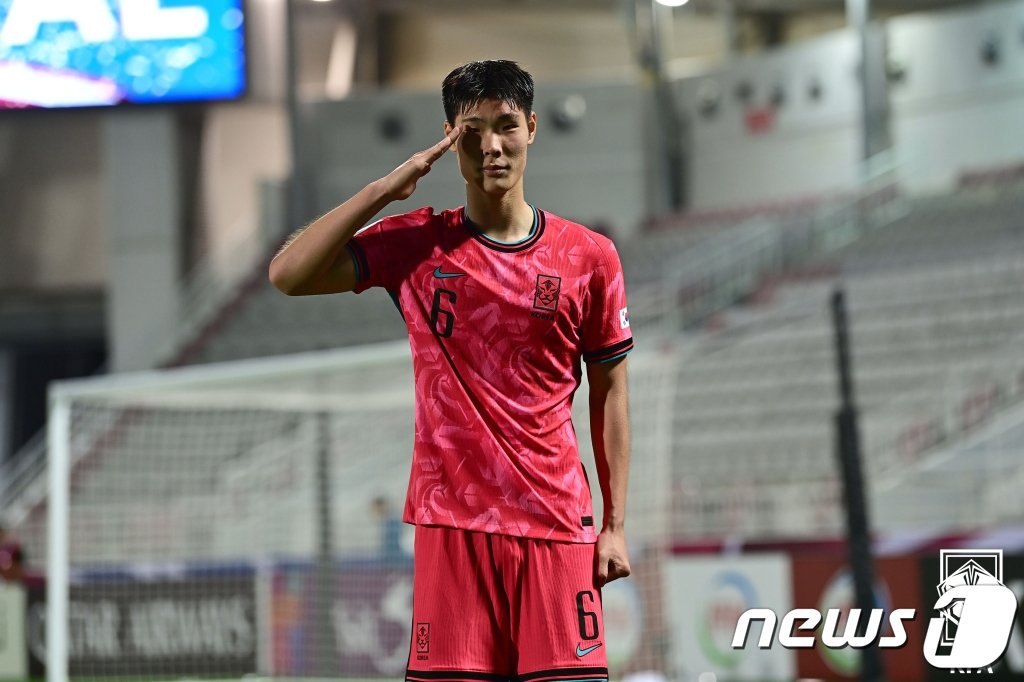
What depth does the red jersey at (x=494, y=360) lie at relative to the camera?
2506mm

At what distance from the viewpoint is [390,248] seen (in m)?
2.59

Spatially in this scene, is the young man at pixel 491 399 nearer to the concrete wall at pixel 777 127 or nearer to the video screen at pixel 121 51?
the video screen at pixel 121 51

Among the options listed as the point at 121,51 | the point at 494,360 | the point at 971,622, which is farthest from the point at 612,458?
the point at 121,51

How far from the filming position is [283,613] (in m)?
7.82

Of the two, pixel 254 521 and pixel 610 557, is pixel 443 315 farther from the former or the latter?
pixel 254 521

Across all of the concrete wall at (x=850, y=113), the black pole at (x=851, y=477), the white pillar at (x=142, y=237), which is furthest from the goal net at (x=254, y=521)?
the concrete wall at (x=850, y=113)

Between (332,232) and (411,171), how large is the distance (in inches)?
6.7

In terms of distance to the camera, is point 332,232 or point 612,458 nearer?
point 332,232

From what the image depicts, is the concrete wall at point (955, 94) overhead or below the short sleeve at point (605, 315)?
overhead

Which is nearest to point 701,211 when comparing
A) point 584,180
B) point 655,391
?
point 584,180

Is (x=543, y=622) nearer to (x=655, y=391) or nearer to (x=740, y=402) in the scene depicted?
(x=655, y=391)

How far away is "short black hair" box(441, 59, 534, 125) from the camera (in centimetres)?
245

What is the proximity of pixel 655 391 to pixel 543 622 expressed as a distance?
4792 mm

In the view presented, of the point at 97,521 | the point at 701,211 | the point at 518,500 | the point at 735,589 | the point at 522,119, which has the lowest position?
the point at 735,589
